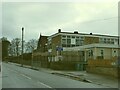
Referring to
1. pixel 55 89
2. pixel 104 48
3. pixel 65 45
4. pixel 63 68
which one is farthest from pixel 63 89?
pixel 65 45

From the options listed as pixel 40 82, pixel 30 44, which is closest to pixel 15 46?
pixel 30 44

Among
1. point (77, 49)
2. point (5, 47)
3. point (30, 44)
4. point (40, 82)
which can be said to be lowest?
point (40, 82)

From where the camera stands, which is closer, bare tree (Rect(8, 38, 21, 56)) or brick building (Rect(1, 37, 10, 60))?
bare tree (Rect(8, 38, 21, 56))

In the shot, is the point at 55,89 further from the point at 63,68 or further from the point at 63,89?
the point at 63,68

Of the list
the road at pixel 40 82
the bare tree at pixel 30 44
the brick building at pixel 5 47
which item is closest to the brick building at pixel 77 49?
the road at pixel 40 82

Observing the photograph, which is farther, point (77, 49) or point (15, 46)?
point (15, 46)

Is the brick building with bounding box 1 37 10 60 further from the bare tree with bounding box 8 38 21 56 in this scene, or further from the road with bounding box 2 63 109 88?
the road with bounding box 2 63 109 88

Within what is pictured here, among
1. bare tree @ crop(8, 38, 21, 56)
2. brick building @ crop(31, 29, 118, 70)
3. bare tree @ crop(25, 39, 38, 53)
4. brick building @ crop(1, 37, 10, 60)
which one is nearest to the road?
brick building @ crop(31, 29, 118, 70)

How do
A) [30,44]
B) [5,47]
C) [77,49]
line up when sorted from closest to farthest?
[77,49] → [30,44] → [5,47]

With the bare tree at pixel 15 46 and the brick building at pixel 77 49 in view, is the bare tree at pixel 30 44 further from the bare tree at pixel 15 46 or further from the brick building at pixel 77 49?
the brick building at pixel 77 49

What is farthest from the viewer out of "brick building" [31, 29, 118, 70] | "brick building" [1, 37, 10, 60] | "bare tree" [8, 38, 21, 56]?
"brick building" [1, 37, 10, 60]

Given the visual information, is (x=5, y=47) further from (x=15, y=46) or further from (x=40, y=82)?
(x=40, y=82)

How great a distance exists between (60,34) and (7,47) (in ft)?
219

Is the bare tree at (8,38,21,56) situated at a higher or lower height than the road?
higher
